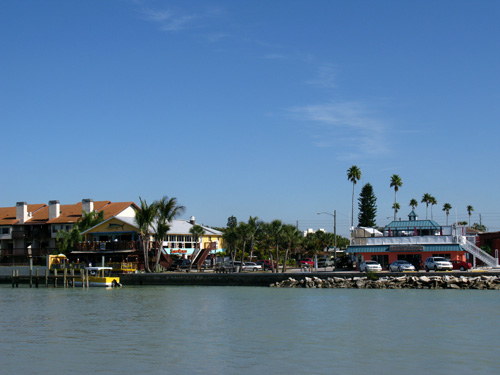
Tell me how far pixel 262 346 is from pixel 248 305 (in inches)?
698

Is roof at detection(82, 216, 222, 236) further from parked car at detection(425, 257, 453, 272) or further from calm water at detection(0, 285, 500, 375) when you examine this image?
parked car at detection(425, 257, 453, 272)

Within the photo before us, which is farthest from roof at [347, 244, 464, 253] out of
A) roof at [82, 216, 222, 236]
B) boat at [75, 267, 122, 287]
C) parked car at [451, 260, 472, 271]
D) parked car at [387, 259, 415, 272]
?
boat at [75, 267, 122, 287]

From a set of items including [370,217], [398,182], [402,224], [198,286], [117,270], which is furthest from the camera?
[398,182]

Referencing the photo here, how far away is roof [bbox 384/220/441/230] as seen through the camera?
78000 millimetres

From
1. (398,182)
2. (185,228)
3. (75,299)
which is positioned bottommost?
(75,299)

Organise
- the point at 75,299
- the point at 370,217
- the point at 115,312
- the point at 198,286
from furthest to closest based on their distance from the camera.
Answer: the point at 370,217 < the point at 198,286 < the point at 75,299 < the point at 115,312

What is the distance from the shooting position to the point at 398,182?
14675 cm

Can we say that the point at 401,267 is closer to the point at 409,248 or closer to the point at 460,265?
the point at 460,265

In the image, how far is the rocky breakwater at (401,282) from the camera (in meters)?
57.4

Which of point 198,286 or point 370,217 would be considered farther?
point 370,217

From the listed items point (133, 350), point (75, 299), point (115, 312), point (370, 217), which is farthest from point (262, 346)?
point (370, 217)

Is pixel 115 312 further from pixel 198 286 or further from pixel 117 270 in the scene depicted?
pixel 117 270

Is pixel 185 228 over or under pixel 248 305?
over

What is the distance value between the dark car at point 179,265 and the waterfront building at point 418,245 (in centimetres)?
2134
